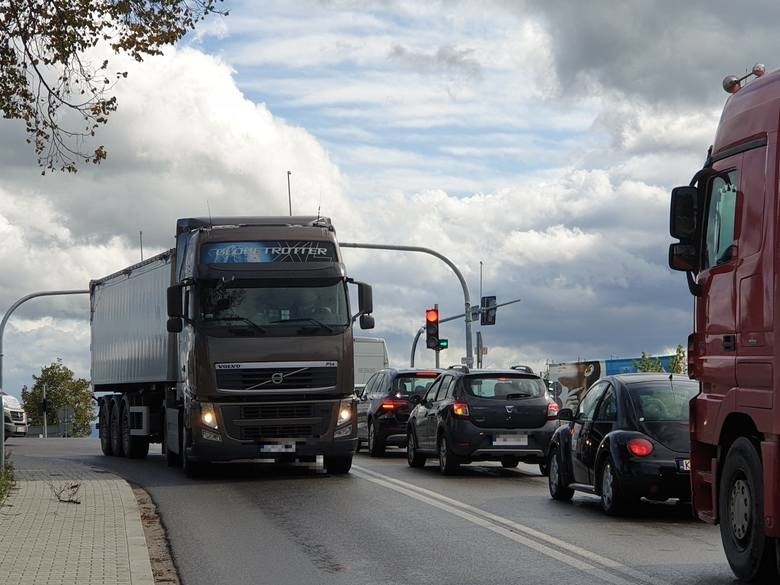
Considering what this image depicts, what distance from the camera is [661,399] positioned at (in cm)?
1504

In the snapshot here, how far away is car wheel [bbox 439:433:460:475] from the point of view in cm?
2122

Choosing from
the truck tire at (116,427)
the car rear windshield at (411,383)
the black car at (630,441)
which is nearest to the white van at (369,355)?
the truck tire at (116,427)

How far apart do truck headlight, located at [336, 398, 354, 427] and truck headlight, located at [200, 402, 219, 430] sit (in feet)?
5.71

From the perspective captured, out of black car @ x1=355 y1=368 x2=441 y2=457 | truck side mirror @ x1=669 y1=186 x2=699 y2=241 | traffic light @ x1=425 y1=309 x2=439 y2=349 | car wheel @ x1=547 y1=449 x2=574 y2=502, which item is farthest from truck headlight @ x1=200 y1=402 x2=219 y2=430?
traffic light @ x1=425 y1=309 x2=439 y2=349

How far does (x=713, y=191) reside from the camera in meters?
10.6

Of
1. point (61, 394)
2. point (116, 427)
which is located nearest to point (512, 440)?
point (116, 427)

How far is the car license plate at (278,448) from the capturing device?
20359 millimetres

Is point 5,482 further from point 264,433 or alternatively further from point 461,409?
point 461,409

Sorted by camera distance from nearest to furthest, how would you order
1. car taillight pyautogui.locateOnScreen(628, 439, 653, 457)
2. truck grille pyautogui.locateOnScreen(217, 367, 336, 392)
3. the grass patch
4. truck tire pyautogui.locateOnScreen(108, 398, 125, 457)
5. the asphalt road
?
the asphalt road → car taillight pyautogui.locateOnScreen(628, 439, 653, 457) → the grass patch → truck grille pyautogui.locateOnScreen(217, 367, 336, 392) → truck tire pyautogui.locateOnScreen(108, 398, 125, 457)

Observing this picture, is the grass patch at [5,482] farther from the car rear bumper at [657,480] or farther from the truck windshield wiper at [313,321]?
the car rear bumper at [657,480]

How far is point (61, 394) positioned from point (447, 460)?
3748 inches

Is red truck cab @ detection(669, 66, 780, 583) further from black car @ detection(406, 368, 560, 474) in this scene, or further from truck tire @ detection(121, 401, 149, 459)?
truck tire @ detection(121, 401, 149, 459)

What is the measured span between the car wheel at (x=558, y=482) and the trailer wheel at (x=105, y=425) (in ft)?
51.3

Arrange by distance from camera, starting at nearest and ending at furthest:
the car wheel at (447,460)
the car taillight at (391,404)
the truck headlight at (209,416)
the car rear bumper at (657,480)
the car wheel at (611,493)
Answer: the car rear bumper at (657,480) < the car wheel at (611,493) < the truck headlight at (209,416) < the car wheel at (447,460) < the car taillight at (391,404)
